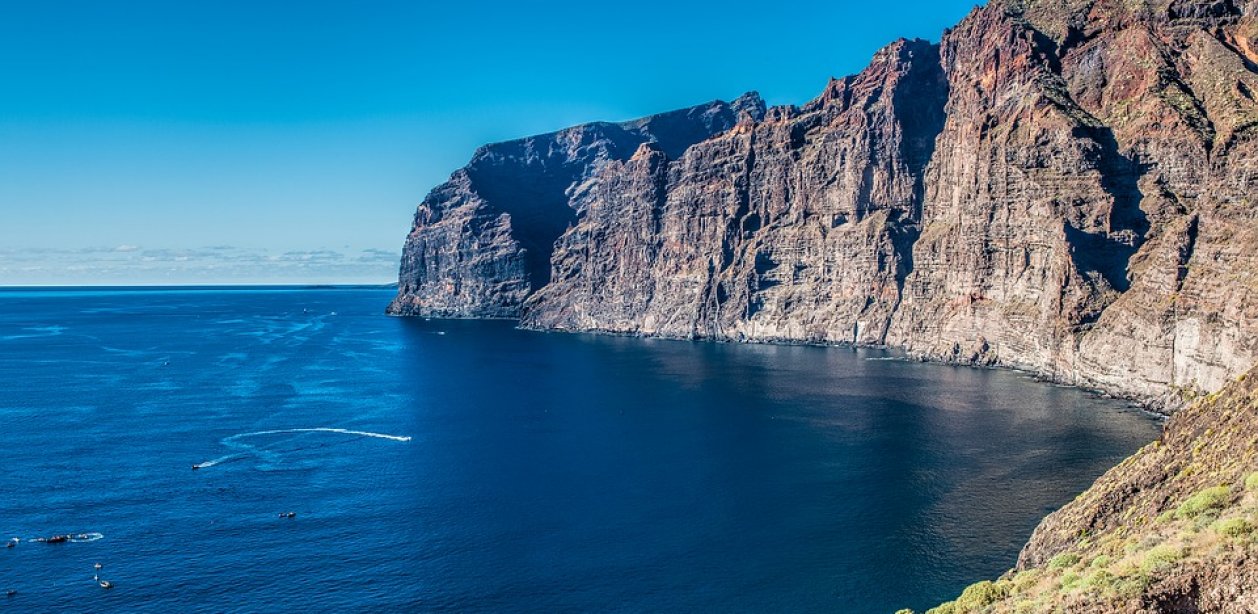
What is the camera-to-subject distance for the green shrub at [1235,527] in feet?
103

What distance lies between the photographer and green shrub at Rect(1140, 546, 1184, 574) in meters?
31.5

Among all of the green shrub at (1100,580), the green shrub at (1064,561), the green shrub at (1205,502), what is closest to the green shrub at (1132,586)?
the green shrub at (1100,580)

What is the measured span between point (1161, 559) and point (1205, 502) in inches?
→ 379

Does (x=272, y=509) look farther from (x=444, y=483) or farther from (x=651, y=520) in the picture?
(x=651, y=520)

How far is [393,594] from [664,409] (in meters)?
90.7

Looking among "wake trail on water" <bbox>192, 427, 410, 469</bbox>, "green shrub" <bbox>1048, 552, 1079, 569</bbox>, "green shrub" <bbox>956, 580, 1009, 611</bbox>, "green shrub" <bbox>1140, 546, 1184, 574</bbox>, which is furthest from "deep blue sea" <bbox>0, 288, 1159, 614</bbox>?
"green shrub" <bbox>1140, 546, 1184, 574</bbox>

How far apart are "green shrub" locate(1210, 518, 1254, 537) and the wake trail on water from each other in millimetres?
114405

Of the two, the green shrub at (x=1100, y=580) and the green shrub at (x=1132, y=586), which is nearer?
the green shrub at (x=1132, y=586)

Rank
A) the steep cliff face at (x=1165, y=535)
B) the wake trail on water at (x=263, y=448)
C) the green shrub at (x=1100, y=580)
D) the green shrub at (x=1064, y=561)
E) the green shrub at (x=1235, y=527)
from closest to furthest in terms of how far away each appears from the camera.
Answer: the steep cliff face at (x=1165, y=535) → the green shrub at (x=1235, y=527) → the green shrub at (x=1100, y=580) → the green shrub at (x=1064, y=561) → the wake trail on water at (x=263, y=448)

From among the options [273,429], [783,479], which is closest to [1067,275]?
[783,479]

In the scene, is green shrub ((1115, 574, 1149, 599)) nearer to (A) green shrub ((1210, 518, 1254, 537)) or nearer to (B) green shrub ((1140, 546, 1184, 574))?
(B) green shrub ((1140, 546, 1184, 574))

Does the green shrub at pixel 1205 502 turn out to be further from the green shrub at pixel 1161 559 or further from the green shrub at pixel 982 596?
the green shrub at pixel 982 596

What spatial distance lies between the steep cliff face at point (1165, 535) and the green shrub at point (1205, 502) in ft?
0.21

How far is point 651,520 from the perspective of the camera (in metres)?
95.4
